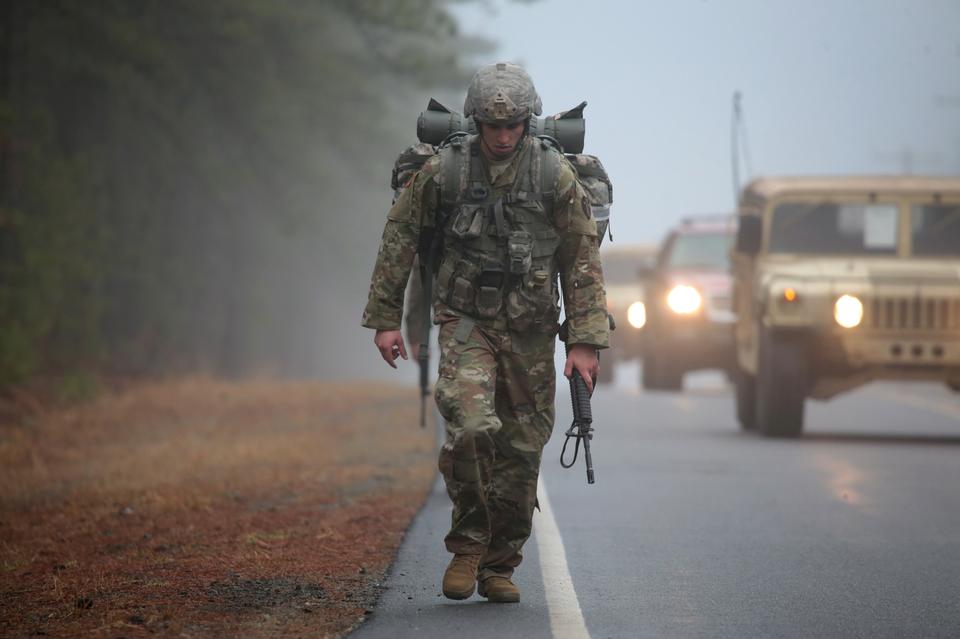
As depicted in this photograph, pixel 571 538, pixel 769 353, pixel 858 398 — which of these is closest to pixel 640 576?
pixel 571 538

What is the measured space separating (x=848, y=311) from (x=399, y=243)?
8.65m

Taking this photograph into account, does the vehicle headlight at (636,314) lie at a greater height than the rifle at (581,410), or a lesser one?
greater

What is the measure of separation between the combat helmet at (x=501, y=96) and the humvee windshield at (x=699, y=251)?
15.8m

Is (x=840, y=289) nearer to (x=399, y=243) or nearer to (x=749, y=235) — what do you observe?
(x=749, y=235)

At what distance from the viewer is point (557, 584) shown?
26.1 feet

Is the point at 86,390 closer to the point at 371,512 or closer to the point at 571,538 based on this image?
the point at 371,512

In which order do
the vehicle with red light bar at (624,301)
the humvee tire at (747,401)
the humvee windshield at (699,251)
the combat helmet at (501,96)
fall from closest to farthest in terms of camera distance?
the combat helmet at (501,96) < the humvee tire at (747,401) < the humvee windshield at (699,251) < the vehicle with red light bar at (624,301)

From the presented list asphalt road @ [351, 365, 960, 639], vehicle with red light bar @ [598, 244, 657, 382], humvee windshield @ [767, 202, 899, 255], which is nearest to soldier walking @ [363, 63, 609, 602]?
asphalt road @ [351, 365, 960, 639]

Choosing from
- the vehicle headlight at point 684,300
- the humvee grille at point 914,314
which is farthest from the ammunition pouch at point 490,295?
the vehicle headlight at point 684,300

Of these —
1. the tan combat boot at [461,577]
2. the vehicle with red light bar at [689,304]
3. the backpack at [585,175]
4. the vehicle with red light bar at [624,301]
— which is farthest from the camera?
the vehicle with red light bar at [624,301]

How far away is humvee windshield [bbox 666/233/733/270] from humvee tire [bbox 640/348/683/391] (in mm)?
1204

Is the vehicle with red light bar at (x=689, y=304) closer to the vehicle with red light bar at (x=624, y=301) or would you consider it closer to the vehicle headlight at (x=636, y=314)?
the vehicle headlight at (x=636, y=314)

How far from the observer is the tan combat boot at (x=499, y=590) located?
742cm

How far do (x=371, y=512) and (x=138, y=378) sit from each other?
18641 millimetres
